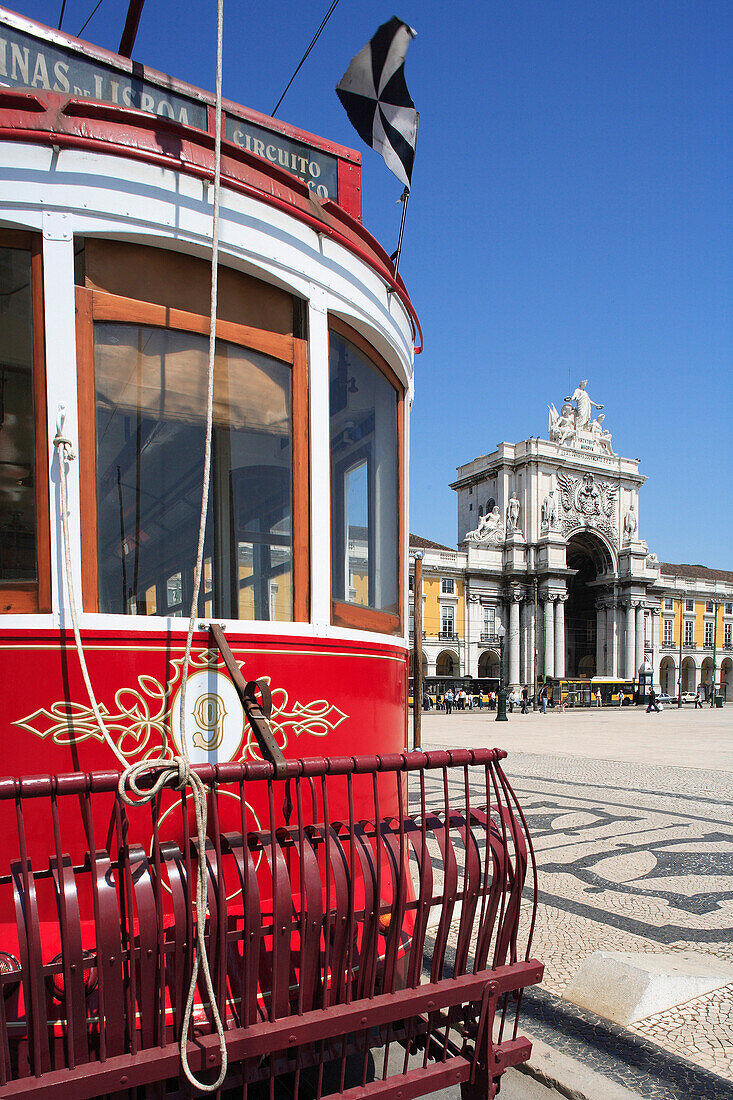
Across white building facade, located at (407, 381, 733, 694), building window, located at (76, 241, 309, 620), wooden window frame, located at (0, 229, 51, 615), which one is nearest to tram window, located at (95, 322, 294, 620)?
building window, located at (76, 241, 309, 620)

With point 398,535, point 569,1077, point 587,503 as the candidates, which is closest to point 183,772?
point 398,535

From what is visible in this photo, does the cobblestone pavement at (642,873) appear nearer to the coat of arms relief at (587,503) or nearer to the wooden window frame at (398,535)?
the wooden window frame at (398,535)

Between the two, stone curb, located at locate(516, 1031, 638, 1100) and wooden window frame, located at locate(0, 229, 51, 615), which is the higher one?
wooden window frame, located at locate(0, 229, 51, 615)

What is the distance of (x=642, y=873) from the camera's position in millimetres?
5445

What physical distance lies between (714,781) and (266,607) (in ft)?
30.4

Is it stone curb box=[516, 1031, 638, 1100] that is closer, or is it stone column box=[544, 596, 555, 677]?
stone curb box=[516, 1031, 638, 1100]

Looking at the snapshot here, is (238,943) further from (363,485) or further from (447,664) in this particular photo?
(447,664)

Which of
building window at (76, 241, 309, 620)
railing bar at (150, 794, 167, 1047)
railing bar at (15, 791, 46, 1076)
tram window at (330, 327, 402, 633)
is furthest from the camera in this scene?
tram window at (330, 327, 402, 633)

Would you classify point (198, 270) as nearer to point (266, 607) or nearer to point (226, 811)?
point (266, 607)

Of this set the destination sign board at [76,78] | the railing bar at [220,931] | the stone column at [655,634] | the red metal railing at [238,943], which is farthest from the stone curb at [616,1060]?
the stone column at [655,634]

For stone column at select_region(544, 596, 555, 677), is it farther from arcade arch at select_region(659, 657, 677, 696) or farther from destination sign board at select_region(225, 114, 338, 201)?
destination sign board at select_region(225, 114, 338, 201)

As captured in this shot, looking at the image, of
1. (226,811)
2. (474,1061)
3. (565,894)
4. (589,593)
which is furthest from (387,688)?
(589,593)

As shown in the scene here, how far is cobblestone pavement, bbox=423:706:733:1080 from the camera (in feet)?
10.6

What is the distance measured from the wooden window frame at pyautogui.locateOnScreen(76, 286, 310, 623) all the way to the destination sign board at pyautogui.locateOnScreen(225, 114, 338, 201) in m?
0.70
